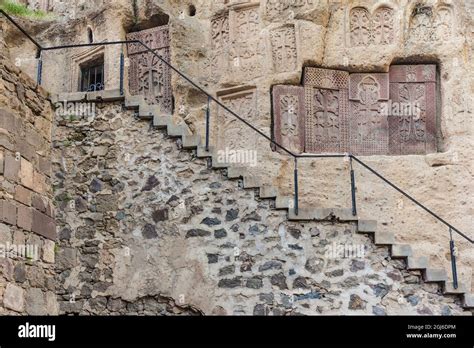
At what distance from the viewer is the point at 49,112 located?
11922 millimetres

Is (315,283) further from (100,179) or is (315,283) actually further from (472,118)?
(472,118)

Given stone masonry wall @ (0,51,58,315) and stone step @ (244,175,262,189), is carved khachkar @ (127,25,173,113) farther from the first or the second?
stone step @ (244,175,262,189)

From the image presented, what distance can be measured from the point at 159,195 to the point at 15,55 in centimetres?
665

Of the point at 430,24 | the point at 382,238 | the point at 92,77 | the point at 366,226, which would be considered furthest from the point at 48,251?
the point at 430,24

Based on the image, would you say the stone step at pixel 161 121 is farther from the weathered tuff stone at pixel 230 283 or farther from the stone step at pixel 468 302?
the stone step at pixel 468 302

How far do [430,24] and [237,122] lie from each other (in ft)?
12.1

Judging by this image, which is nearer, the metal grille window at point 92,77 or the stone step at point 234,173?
the stone step at point 234,173

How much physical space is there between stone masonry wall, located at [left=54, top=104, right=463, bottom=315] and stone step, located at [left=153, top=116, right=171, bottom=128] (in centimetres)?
10

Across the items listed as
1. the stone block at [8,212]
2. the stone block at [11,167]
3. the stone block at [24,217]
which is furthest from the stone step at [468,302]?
the stone block at [11,167]

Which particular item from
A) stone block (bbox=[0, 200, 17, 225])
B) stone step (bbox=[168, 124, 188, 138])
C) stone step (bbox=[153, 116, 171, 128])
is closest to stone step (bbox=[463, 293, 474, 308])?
stone step (bbox=[168, 124, 188, 138])

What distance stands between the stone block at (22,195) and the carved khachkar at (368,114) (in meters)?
6.07

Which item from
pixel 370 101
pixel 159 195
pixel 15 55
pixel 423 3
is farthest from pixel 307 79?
pixel 15 55

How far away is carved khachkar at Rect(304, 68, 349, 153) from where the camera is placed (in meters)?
14.9

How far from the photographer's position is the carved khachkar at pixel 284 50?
14.9 meters
